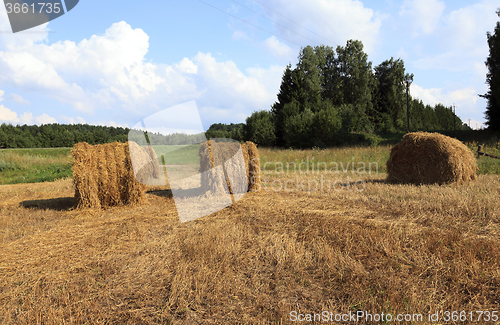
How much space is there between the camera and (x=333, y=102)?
50281 mm

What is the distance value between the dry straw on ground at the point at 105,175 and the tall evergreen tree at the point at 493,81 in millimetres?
35324

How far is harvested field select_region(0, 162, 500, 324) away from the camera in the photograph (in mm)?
2836

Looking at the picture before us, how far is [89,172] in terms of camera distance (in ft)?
24.1

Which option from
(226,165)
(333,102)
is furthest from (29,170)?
(333,102)

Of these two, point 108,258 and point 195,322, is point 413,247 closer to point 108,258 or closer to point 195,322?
point 195,322

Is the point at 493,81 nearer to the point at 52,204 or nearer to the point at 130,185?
the point at 130,185

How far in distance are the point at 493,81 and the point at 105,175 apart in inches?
1481

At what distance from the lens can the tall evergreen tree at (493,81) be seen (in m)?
A: 27.9

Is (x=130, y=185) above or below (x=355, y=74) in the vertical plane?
below

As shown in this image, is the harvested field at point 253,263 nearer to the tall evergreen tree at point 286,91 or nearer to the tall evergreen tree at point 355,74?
the tall evergreen tree at point 286,91

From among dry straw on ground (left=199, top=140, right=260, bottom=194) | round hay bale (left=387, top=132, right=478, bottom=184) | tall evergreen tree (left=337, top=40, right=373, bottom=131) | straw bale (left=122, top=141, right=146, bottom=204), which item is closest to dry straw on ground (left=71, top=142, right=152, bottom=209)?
straw bale (left=122, top=141, right=146, bottom=204)

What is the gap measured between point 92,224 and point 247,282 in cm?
445

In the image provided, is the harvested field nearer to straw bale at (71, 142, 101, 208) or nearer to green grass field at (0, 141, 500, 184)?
straw bale at (71, 142, 101, 208)

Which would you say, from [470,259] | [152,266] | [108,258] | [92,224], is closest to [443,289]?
[470,259]
